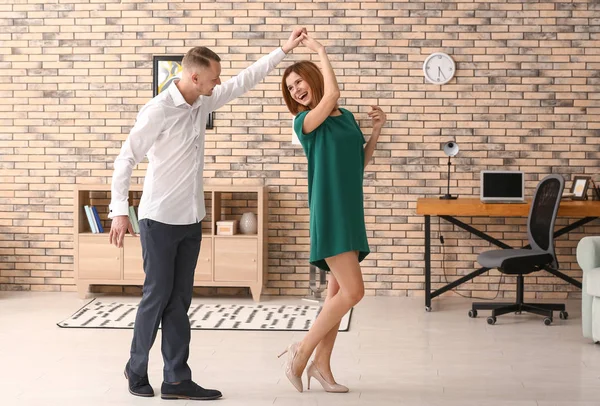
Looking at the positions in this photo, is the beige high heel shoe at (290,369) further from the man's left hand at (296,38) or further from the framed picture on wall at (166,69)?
the framed picture on wall at (166,69)

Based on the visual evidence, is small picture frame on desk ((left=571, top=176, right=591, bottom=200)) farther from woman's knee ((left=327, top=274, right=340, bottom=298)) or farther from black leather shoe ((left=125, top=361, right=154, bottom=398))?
black leather shoe ((left=125, top=361, right=154, bottom=398))

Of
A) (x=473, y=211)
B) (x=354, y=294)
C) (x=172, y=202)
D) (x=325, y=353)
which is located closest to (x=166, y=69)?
(x=473, y=211)

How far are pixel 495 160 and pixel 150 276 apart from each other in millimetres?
4129

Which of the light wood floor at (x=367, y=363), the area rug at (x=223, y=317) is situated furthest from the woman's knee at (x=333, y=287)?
the area rug at (x=223, y=317)

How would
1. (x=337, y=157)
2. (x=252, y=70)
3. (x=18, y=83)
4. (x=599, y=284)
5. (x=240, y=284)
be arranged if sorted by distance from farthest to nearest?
(x=18, y=83) → (x=240, y=284) → (x=599, y=284) → (x=252, y=70) → (x=337, y=157)

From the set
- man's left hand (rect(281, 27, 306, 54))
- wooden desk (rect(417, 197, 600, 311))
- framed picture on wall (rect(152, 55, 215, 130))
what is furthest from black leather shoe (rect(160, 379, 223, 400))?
framed picture on wall (rect(152, 55, 215, 130))

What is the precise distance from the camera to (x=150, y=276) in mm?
3891

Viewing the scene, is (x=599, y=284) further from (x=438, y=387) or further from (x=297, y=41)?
(x=297, y=41)

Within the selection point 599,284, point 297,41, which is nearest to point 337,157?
point 297,41

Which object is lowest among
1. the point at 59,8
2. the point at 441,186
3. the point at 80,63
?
the point at 441,186

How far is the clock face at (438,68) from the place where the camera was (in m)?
7.18

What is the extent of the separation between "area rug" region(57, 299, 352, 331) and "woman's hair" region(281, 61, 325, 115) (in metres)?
2.24

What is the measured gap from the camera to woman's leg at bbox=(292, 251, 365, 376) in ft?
12.7

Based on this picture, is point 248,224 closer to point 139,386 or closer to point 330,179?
point 139,386
